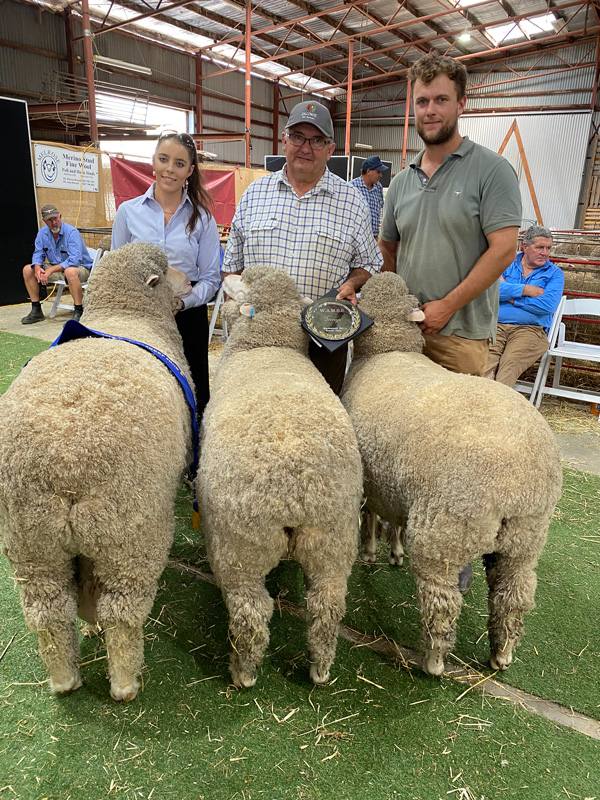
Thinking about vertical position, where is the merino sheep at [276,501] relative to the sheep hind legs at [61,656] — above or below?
above

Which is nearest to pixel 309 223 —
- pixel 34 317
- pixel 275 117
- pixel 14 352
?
pixel 14 352

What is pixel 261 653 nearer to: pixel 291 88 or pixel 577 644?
pixel 577 644

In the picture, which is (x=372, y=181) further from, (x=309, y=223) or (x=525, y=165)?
(x=525, y=165)

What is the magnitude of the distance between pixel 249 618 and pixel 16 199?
10.3m

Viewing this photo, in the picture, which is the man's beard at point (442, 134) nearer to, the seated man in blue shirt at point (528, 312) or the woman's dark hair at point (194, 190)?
the woman's dark hair at point (194, 190)

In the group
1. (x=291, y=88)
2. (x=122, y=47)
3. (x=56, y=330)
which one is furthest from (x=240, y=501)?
(x=291, y=88)

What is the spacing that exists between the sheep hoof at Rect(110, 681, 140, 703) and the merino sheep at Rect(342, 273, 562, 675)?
41.8 inches

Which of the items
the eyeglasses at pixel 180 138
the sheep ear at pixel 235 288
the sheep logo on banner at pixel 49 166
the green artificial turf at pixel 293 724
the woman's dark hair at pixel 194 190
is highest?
the sheep logo on banner at pixel 49 166

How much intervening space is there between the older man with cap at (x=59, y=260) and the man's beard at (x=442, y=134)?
22.5 ft

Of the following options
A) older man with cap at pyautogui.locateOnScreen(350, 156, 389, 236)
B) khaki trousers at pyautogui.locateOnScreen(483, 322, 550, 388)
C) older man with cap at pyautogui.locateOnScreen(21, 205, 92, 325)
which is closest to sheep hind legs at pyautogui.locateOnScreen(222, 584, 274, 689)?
khaki trousers at pyautogui.locateOnScreen(483, 322, 550, 388)

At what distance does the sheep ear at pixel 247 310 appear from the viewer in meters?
2.46

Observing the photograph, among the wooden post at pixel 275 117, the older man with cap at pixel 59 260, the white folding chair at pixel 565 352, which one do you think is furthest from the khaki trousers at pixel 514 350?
the wooden post at pixel 275 117

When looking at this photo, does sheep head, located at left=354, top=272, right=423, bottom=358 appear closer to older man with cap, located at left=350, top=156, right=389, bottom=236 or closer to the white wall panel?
older man with cap, located at left=350, top=156, right=389, bottom=236

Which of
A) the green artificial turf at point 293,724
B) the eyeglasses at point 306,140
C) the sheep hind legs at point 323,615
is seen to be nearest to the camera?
the green artificial turf at point 293,724
